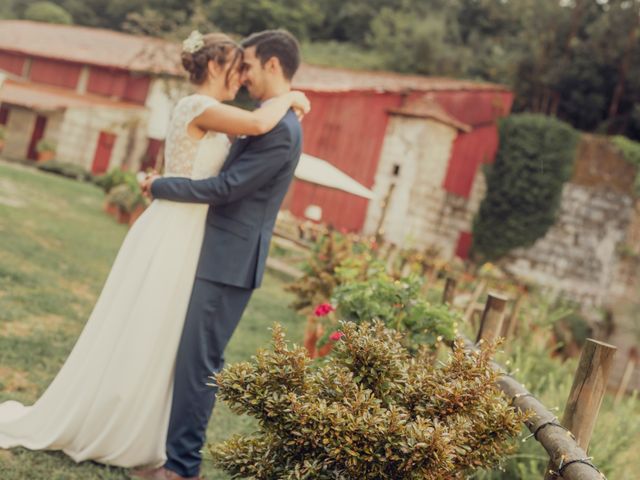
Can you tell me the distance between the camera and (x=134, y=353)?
3.11m

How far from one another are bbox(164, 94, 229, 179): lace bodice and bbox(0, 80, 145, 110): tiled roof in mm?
21109

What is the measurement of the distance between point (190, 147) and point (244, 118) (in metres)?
0.37

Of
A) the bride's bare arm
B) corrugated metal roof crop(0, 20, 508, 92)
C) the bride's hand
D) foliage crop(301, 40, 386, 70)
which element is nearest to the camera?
the bride's bare arm

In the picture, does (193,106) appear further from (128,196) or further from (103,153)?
(103,153)

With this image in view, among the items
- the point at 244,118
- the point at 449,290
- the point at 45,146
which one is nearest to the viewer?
the point at 244,118

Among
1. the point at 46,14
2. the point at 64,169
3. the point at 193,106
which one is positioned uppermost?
the point at 46,14

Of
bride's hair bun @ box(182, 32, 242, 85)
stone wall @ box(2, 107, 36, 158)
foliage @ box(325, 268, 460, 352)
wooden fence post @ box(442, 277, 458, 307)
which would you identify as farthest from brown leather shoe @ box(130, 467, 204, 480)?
stone wall @ box(2, 107, 36, 158)

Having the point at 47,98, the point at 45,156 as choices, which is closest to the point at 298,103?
the point at 45,156

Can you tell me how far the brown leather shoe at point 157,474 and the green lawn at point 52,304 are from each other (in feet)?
0.23

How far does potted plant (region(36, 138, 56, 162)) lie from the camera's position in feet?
73.5

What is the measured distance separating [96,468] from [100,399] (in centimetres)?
30

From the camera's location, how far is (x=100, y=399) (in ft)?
10.1

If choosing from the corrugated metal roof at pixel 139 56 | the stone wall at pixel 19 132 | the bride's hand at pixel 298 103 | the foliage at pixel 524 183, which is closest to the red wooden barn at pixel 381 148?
the corrugated metal roof at pixel 139 56

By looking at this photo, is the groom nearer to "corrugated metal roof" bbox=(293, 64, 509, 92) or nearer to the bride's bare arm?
the bride's bare arm
